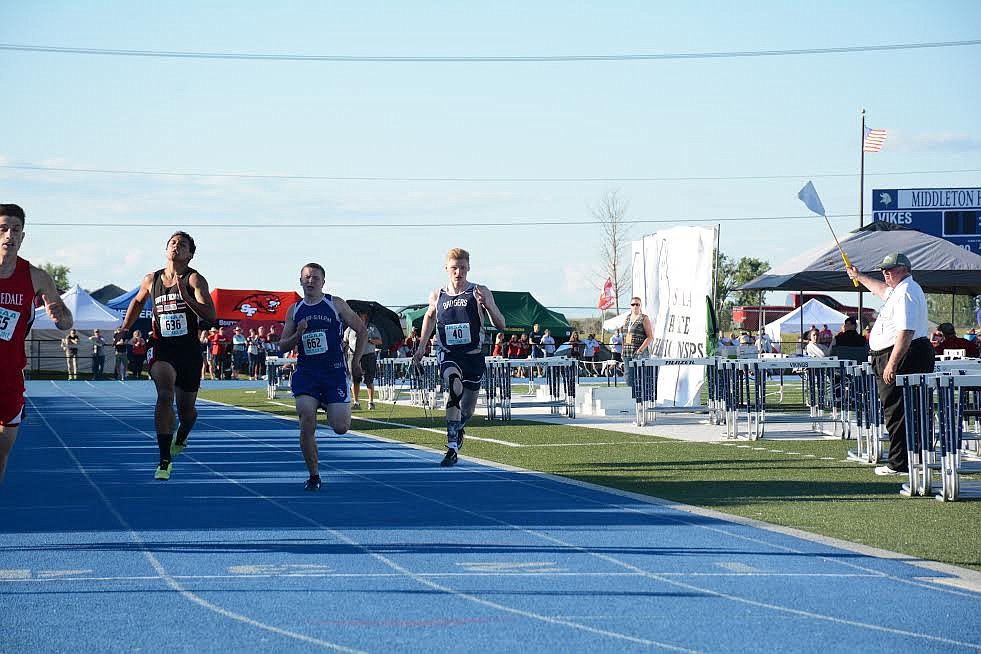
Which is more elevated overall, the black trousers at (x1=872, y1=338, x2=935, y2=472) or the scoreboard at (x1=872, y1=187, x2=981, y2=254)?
the scoreboard at (x1=872, y1=187, x2=981, y2=254)

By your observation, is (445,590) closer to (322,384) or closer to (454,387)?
(322,384)

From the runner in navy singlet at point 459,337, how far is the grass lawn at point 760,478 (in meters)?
0.84

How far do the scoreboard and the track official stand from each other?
23.5 meters

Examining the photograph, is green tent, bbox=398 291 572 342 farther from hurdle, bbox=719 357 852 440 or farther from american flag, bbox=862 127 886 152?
hurdle, bbox=719 357 852 440

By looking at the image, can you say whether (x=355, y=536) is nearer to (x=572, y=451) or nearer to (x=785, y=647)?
(x=785, y=647)

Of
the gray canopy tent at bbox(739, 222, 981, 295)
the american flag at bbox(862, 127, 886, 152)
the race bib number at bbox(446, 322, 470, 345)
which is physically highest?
the american flag at bbox(862, 127, 886, 152)

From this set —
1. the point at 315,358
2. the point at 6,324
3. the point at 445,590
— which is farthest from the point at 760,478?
the point at 6,324

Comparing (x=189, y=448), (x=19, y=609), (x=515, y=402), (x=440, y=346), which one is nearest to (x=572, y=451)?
(x=440, y=346)

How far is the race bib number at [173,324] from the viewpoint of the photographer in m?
11.1

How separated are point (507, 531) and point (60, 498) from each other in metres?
3.92

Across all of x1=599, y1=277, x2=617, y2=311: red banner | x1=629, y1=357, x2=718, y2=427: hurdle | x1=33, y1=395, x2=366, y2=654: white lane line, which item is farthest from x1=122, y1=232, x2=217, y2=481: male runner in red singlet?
x1=599, y1=277, x2=617, y2=311: red banner

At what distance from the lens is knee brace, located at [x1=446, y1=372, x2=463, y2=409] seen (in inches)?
502

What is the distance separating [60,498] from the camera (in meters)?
10.5

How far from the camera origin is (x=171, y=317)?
11.1 m
